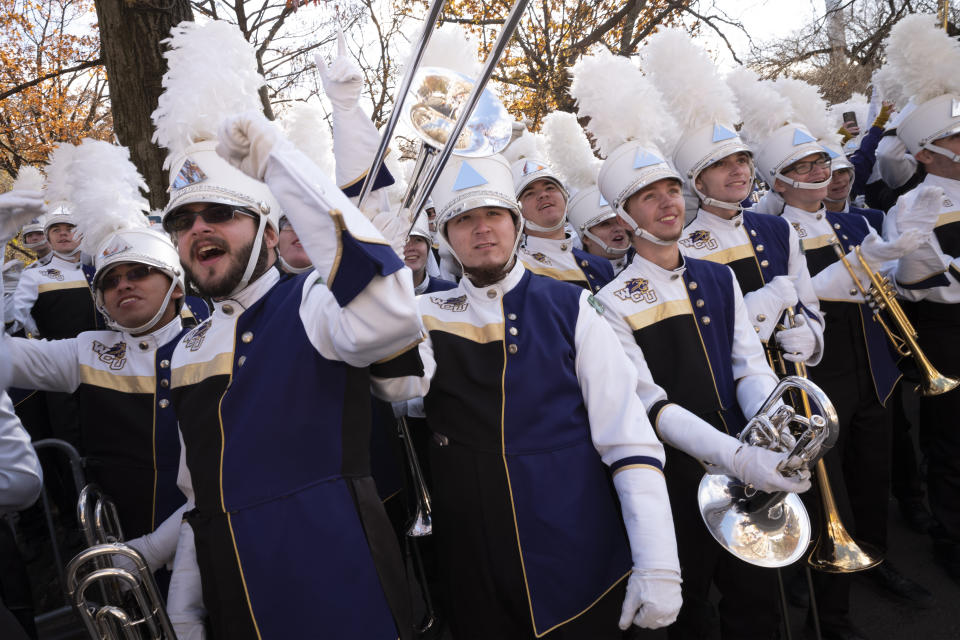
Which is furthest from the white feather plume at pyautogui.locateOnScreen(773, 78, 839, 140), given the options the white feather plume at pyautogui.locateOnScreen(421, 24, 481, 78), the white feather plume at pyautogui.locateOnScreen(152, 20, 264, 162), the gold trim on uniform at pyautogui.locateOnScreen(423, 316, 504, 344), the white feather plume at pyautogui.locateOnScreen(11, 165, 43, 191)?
the white feather plume at pyautogui.locateOnScreen(11, 165, 43, 191)

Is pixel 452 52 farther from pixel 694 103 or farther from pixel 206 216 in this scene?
pixel 694 103

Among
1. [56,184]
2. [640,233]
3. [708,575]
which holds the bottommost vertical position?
[708,575]

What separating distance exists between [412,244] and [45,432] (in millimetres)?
4148

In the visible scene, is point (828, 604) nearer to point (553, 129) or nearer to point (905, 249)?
point (905, 249)

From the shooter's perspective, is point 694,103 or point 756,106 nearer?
point 694,103

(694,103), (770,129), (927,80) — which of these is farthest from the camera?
(927,80)

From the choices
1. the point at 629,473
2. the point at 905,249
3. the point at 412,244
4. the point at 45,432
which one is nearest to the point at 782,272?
the point at 905,249

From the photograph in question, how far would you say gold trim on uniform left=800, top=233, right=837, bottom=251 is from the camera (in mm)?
4500

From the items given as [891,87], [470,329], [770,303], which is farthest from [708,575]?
[891,87]

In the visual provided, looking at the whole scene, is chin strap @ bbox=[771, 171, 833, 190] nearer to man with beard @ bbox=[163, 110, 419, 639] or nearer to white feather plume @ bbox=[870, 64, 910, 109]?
white feather plume @ bbox=[870, 64, 910, 109]

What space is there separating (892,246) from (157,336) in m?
3.88

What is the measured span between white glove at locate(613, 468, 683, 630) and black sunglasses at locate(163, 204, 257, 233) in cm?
162

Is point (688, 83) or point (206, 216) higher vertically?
point (688, 83)

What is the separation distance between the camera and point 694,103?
4199 millimetres
